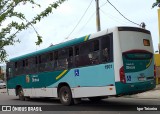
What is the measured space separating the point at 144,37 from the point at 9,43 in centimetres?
931

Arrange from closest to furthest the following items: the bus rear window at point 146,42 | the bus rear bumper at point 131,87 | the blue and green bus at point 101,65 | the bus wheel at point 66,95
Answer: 1. the bus rear bumper at point 131,87
2. the blue and green bus at point 101,65
3. the bus rear window at point 146,42
4. the bus wheel at point 66,95

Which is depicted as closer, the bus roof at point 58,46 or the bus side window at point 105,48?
the bus side window at point 105,48

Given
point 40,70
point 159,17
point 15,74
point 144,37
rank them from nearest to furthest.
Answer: point 144,37, point 40,70, point 15,74, point 159,17

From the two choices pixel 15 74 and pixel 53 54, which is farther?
pixel 15 74

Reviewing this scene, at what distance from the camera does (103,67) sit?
12.8 m

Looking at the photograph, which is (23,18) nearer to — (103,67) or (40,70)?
(103,67)

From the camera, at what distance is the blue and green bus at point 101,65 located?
1243 cm

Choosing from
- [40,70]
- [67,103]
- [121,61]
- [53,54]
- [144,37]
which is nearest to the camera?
[121,61]

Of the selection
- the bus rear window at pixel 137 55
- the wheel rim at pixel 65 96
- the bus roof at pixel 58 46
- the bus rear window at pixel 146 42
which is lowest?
the wheel rim at pixel 65 96

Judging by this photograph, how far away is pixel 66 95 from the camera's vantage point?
51.2 ft

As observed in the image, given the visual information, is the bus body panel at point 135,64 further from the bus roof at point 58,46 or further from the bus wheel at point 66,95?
A: the bus wheel at point 66,95

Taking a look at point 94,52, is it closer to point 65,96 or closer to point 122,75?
point 122,75

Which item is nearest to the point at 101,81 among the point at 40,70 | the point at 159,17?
the point at 40,70

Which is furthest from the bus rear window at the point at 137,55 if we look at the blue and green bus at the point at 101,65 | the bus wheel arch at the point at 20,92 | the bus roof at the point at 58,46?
the bus wheel arch at the point at 20,92
